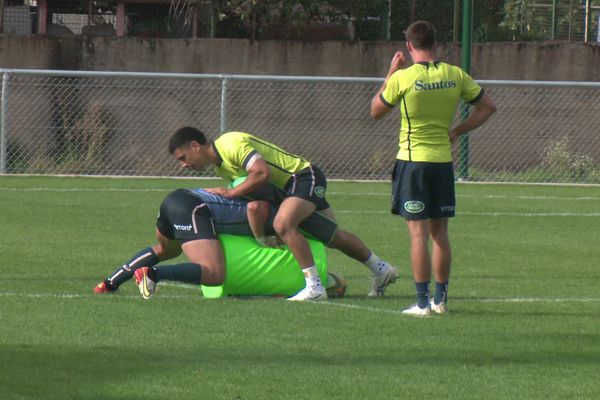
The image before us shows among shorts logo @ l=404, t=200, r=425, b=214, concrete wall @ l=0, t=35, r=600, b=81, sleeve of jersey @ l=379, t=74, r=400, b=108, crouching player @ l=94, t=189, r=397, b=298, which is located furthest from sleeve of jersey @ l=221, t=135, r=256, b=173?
concrete wall @ l=0, t=35, r=600, b=81

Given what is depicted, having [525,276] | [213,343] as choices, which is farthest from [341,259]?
[213,343]

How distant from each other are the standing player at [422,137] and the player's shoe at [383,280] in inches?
44.7

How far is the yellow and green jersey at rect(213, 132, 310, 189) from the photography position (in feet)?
34.0

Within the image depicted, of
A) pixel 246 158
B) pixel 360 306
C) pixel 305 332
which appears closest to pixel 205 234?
pixel 246 158

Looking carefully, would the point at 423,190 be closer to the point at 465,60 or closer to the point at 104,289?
the point at 104,289

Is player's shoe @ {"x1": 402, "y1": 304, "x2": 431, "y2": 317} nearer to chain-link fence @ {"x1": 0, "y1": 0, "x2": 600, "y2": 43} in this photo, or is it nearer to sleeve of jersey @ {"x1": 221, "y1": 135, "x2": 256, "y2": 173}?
sleeve of jersey @ {"x1": 221, "y1": 135, "x2": 256, "y2": 173}

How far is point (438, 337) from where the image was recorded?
873cm

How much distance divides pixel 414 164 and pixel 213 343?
1993 millimetres

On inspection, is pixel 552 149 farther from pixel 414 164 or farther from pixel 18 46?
pixel 414 164

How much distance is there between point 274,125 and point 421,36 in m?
15.1

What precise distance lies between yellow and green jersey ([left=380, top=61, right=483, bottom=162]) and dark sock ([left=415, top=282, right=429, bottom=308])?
0.83 metres

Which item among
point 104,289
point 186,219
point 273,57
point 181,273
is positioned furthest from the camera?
point 273,57

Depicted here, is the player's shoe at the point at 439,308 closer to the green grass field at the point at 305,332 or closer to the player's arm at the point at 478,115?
the green grass field at the point at 305,332

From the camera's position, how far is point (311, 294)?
407 inches
